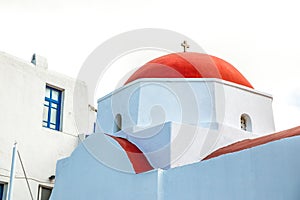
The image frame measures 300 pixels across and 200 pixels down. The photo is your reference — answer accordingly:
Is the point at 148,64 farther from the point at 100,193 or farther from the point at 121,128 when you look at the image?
the point at 100,193

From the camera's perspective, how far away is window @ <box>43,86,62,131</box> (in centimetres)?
1249

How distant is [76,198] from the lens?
33.2 ft

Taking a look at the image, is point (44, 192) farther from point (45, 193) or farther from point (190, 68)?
point (190, 68)

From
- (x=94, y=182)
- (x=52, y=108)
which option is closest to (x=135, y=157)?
(x=94, y=182)

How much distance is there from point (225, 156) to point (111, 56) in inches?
171

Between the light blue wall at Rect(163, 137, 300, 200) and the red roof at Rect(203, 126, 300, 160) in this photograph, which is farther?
the red roof at Rect(203, 126, 300, 160)

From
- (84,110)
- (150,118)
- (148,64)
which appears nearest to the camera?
(150,118)

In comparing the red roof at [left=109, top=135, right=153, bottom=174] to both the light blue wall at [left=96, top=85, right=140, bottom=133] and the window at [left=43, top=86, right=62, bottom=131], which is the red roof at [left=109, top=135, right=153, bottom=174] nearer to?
the light blue wall at [left=96, top=85, right=140, bottom=133]

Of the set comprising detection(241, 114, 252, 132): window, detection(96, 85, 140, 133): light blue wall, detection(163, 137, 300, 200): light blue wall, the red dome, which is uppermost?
the red dome

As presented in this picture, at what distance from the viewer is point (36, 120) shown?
39.3ft

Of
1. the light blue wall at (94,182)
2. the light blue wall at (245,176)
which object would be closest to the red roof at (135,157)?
the light blue wall at (94,182)

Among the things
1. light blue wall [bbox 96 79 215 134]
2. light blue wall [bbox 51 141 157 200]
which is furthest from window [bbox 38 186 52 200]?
light blue wall [bbox 96 79 215 134]

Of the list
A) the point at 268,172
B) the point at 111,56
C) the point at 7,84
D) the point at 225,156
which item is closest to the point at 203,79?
the point at 111,56

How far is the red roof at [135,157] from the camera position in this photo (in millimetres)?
9179
